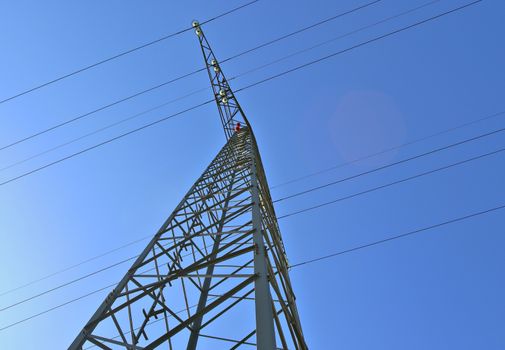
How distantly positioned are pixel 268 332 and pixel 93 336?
295 centimetres

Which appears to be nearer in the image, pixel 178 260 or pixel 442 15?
pixel 178 260

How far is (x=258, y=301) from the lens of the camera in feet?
12.8

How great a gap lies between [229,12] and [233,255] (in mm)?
16318

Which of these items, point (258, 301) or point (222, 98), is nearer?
point (258, 301)

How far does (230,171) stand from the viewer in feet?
40.9

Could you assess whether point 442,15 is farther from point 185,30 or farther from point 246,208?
point 246,208

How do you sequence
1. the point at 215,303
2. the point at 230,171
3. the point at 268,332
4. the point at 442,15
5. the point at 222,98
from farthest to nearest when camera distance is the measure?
the point at 222,98 < the point at 442,15 < the point at 230,171 < the point at 215,303 < the point at 268,332

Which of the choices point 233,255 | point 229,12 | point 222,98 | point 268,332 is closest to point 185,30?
point 229,12

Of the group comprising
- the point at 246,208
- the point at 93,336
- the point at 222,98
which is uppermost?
the point at 222,98

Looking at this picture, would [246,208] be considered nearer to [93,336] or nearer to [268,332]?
[93,336]

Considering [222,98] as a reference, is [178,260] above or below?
below

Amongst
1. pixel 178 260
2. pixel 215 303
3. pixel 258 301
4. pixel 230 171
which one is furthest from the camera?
pixel 230 171

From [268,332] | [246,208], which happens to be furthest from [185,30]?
[268,332]

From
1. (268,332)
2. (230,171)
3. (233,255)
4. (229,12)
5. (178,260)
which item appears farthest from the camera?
(229,12)
